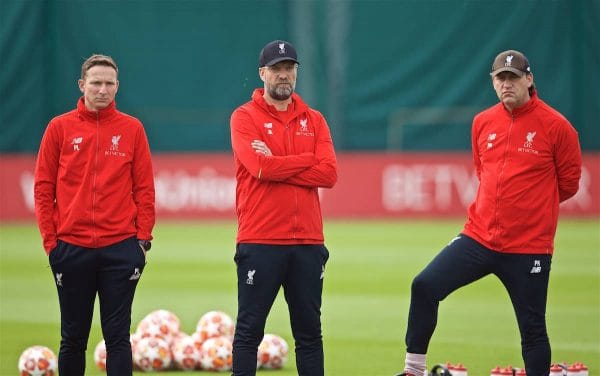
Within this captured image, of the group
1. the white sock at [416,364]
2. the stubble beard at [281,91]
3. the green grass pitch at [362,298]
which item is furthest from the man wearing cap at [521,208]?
the green grass pitch at [362,298]

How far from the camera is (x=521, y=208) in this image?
8.67 metres

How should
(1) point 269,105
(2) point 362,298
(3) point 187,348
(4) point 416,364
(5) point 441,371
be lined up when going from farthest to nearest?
(2) point 362,298 < (3) point 187,348 < (5) point 441,371 < (4) point 416,364 < (1) point 269,105

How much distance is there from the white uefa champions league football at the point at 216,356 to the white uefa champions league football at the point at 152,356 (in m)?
0.28

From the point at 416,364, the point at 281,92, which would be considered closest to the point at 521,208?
the point at 416,364

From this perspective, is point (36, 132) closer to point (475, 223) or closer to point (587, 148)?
point (587, 148)

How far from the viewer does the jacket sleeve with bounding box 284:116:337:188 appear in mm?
8297

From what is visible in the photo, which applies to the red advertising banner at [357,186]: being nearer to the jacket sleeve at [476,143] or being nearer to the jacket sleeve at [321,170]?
the jacket sleeve at [476,143]

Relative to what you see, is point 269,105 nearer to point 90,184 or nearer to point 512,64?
point 90,184

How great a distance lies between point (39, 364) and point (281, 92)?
117 inches

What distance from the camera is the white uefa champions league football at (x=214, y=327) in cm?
1048

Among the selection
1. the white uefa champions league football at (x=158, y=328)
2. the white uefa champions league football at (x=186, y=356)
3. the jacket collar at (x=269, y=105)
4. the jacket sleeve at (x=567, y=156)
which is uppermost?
the jacket collar at (x=269, y=105)

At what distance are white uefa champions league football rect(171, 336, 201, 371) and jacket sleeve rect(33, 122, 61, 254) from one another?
2328mm

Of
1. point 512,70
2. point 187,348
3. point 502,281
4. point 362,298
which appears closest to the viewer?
point 512,70

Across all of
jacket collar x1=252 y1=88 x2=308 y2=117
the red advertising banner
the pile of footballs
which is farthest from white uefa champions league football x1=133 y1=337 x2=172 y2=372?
the red advertising banner
